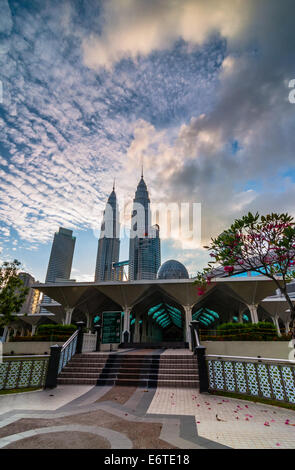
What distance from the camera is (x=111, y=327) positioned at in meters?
14.5

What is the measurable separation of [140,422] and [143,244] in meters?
124

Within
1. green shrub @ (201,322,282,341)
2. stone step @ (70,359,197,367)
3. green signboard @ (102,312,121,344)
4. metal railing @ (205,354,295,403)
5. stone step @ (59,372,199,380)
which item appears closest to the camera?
metal railing @ (205,354,295,403)

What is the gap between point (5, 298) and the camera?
1105 centimetres

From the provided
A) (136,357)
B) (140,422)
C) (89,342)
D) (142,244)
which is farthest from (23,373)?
(142,244)

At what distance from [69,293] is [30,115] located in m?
20.6

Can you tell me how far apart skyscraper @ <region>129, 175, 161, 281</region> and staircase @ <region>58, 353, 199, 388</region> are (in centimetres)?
11036

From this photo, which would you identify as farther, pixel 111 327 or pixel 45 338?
pixel 45 338

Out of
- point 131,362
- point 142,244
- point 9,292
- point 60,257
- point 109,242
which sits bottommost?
point 131,362

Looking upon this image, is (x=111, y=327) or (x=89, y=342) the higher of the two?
(x=111, y=327)

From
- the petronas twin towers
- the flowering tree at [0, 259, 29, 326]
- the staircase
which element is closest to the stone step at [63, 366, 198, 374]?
the staircase

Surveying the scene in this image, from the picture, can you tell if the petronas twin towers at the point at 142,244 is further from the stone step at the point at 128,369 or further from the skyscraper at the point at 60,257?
the stone step at the point at 128,369

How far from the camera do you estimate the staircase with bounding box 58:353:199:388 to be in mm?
7781

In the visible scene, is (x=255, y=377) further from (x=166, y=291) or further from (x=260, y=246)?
(x=166, y=291)

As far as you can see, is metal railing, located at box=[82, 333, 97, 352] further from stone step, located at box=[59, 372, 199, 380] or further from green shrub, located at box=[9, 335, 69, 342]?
green shrub, located at box=[9, 335, 69, 342]
